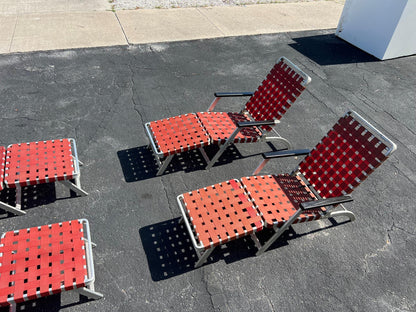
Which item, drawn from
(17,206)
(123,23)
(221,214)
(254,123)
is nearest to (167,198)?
(221,214)

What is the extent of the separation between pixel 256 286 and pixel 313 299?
717 mm

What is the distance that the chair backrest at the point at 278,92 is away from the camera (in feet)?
16.4

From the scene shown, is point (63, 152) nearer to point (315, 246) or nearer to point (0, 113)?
point (0, 113)

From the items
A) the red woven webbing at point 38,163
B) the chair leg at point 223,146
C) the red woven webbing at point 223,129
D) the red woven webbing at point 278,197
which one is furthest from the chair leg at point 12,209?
the red woven webbing at point 278,197

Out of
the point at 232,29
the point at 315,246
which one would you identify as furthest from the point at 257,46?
the point at 315,246

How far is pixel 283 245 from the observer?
425 cm

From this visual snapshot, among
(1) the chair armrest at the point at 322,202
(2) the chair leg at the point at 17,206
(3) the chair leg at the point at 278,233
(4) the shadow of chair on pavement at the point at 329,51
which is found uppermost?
(4) the shadow of chair on pavement at the point at 329,51

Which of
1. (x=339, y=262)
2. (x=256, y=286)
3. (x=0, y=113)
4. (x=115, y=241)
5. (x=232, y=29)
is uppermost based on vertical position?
(x=232, y=29)

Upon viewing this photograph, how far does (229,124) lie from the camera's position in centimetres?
532

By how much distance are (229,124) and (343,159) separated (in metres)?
2.00

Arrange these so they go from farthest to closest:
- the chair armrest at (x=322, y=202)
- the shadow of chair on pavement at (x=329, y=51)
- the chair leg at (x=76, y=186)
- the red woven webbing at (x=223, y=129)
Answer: the shadow of chair on pavement at (x=329, y=51) < the red woven webbing at (x=223, y=129) < the chair leg at (x=76, y=186) < the chair armrest at (x=322, y=202)

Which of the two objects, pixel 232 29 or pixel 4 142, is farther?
pixel 232 29

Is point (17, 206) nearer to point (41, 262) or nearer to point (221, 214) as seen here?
point (41, 262)

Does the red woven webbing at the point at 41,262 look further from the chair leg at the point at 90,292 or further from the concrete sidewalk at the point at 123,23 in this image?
the concrete sidewalk at the point at 123,23
